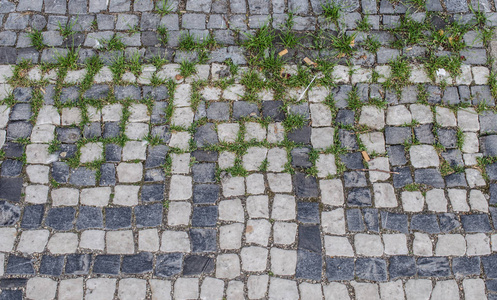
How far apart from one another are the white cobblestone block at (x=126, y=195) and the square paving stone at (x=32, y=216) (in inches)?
24.4

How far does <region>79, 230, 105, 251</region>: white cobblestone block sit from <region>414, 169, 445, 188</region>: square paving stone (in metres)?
2.78

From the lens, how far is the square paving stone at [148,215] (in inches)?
145

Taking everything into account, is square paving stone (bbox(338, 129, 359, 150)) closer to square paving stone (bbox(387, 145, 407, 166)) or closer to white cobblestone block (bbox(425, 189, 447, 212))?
square paving stone (bbox(387, 145, 407, 166))

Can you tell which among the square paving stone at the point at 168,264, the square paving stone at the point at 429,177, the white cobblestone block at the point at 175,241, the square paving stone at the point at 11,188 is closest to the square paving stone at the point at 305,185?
the square paving stone at the point at 429,177

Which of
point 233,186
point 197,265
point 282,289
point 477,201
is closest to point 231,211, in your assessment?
point 233,186

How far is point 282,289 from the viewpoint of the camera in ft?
11.6

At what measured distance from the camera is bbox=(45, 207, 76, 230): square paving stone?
3.66m

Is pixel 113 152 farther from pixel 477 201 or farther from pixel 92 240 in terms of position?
pixel 477 201

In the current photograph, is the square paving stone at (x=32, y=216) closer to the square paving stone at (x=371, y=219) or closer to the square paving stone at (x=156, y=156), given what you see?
the square paving stone at (x=156, y=156)

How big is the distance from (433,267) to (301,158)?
4.70 ft

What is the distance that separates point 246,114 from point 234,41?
81 centimetres

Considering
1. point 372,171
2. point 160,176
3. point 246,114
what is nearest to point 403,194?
point 372,171

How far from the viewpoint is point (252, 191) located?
3.78 metres

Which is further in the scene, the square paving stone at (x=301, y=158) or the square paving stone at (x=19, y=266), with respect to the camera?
the square paving stone at (x=301, y=158)
